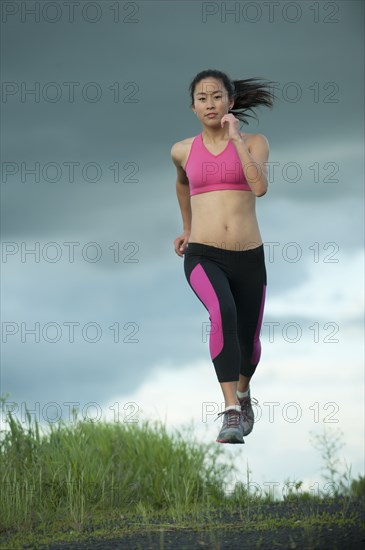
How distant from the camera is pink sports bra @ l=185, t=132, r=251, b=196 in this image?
22.5 feet

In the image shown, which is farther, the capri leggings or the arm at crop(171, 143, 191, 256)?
the arm at crop(171, 143, 191, 256)

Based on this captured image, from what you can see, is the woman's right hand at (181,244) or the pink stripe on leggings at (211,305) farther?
the woman's right hand at (181,244)

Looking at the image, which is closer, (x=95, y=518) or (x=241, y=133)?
(x=241, y=133)

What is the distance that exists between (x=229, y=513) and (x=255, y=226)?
93.0 inches

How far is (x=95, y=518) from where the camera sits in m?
7.60

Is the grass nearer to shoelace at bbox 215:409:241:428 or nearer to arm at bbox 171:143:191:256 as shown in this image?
shoelace at bbox 215:409:241:428

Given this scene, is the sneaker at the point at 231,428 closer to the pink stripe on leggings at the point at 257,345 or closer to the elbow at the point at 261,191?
the pink stripe on leggings at the point at 257,345

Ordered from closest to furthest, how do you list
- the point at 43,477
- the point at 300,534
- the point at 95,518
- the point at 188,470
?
the point at 300,534, the point at 95,518, the point at 43,477, the point at 188,470

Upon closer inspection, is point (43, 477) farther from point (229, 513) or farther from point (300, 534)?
point (300, 534)

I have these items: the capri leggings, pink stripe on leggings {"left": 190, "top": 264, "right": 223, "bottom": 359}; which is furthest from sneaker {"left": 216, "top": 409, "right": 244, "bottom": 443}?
pink stripe on leggings {"left": 190, "top": 264, "right": 223, "bottom": 359}

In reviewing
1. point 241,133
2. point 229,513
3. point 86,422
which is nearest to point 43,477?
point 86,422

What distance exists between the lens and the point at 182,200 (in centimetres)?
765

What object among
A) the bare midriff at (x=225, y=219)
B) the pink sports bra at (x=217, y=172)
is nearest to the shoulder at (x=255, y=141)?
the pink sports bra at (x=217, y=172)

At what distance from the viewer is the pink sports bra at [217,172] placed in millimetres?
6848
